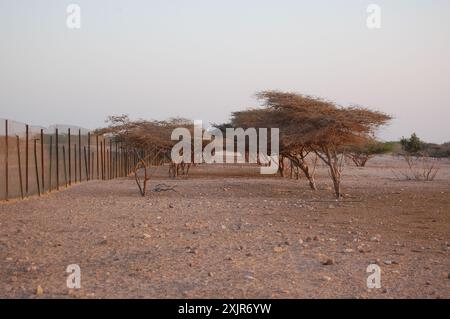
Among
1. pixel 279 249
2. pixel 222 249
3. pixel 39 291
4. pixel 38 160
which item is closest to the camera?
pixel 39 291

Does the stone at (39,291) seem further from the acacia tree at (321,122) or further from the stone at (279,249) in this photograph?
the acacia tree at (321,122)

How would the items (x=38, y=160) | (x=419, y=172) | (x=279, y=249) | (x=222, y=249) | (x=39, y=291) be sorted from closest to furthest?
(x=39, y=291)
(x=279, y=249)
(x=222, y=249)
(x=38, y=160)
(x=419, y=172)

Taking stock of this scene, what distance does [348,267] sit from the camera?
24.8ft

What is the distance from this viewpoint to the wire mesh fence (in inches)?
630

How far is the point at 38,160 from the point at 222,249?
12.6 m

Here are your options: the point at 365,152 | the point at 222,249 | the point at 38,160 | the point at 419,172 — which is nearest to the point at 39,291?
the point at 222,249

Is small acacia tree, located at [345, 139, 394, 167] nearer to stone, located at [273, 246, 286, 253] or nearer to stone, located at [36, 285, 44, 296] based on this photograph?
stone, located at [273, 246, 286, 253]

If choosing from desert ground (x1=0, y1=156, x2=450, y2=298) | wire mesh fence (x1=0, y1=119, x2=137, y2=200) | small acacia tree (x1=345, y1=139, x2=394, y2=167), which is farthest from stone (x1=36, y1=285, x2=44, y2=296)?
small acacia tree (x1=345, y1=139, x2=394, y2=167)

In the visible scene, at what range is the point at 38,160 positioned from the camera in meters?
19.7

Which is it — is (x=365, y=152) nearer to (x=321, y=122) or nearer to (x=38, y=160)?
(x=321, y=122)

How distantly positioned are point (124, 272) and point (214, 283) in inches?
48.4

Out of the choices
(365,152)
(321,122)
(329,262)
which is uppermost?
(321,122)

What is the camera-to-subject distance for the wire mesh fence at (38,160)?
16.0 meters

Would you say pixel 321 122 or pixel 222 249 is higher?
pixel 321 122
